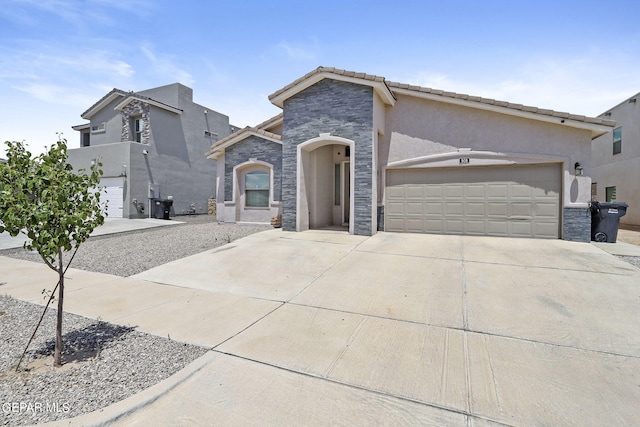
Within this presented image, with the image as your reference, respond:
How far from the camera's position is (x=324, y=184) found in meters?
12.5

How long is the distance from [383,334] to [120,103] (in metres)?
23.0

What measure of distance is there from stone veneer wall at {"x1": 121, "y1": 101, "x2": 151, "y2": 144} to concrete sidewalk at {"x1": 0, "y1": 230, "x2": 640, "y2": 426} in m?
14.2

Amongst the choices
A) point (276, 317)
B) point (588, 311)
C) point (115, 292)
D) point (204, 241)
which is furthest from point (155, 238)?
point (588, 311)

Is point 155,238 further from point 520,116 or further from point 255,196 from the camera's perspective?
point 520,116

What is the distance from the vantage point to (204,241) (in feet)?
31.8

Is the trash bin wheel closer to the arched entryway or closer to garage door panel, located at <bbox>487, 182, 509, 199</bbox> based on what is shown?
garage door panel, located at <bbox>487, 182, 509, 199</bbox>

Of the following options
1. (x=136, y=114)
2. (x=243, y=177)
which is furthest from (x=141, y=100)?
(x=243, y=177)

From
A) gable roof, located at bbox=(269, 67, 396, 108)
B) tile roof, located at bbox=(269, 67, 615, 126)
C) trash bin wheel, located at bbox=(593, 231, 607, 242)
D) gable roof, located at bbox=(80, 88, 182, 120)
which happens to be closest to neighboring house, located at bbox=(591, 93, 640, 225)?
trash bin wheel, located at bbox=(593, 231, 607, 242)

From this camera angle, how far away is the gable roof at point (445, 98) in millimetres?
8875

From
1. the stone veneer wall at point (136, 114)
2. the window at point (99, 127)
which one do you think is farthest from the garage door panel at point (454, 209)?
the window at point (99, 127)

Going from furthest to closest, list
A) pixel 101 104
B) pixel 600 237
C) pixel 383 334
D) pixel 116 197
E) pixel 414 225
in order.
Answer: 1. pixel 101 104
2. pixel 116 197
3. pixel 414 225
4. pixel 600 237
5. pixel 383 334

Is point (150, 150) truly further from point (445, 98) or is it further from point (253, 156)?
point (445, 98)

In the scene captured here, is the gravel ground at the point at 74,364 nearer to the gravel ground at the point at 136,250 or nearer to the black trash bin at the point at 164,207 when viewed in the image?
the gravel ground at the point at 136,250

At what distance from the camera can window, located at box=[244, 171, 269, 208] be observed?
1357 centimetres
